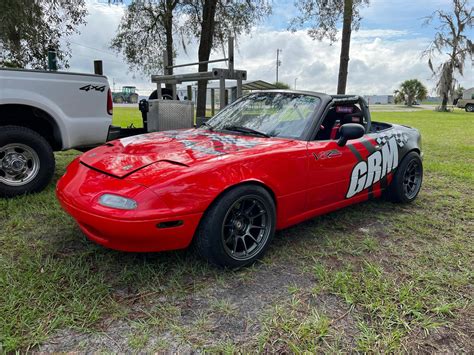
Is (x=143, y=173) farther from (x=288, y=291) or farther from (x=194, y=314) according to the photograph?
(x=288, y=291)

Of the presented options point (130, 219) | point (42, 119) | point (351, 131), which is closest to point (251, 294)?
point (130, 219)

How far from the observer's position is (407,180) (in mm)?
4316

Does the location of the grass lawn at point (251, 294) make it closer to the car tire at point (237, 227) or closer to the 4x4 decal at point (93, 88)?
the car tire at point (237, 227)

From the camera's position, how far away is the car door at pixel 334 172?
3.11m

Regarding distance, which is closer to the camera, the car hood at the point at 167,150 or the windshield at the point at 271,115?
the car hood at the point at 167,150

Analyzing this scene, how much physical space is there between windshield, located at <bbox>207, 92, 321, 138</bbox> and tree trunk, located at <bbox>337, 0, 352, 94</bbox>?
6.24 meters

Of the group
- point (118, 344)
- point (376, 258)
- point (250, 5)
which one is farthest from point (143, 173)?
point (250, 5)

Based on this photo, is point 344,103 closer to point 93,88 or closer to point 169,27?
point 93,88

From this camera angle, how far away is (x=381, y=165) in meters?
3.79

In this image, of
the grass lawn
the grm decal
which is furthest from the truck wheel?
the grm decal

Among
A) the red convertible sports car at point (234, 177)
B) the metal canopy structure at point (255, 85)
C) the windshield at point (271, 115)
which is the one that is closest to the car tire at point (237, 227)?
the red convertible sports car at point (234, 177)

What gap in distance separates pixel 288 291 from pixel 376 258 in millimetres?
955

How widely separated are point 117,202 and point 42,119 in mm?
2877

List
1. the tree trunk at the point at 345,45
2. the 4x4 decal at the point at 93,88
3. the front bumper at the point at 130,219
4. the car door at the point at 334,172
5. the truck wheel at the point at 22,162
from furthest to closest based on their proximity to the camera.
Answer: the tree trunk at the point at 345,45 < the 4x4 decal at the point at 93,88 < the truck wheel at the point at 22,162 < the car door at the point at 334,172 < the front bumper at the point at 130,219
